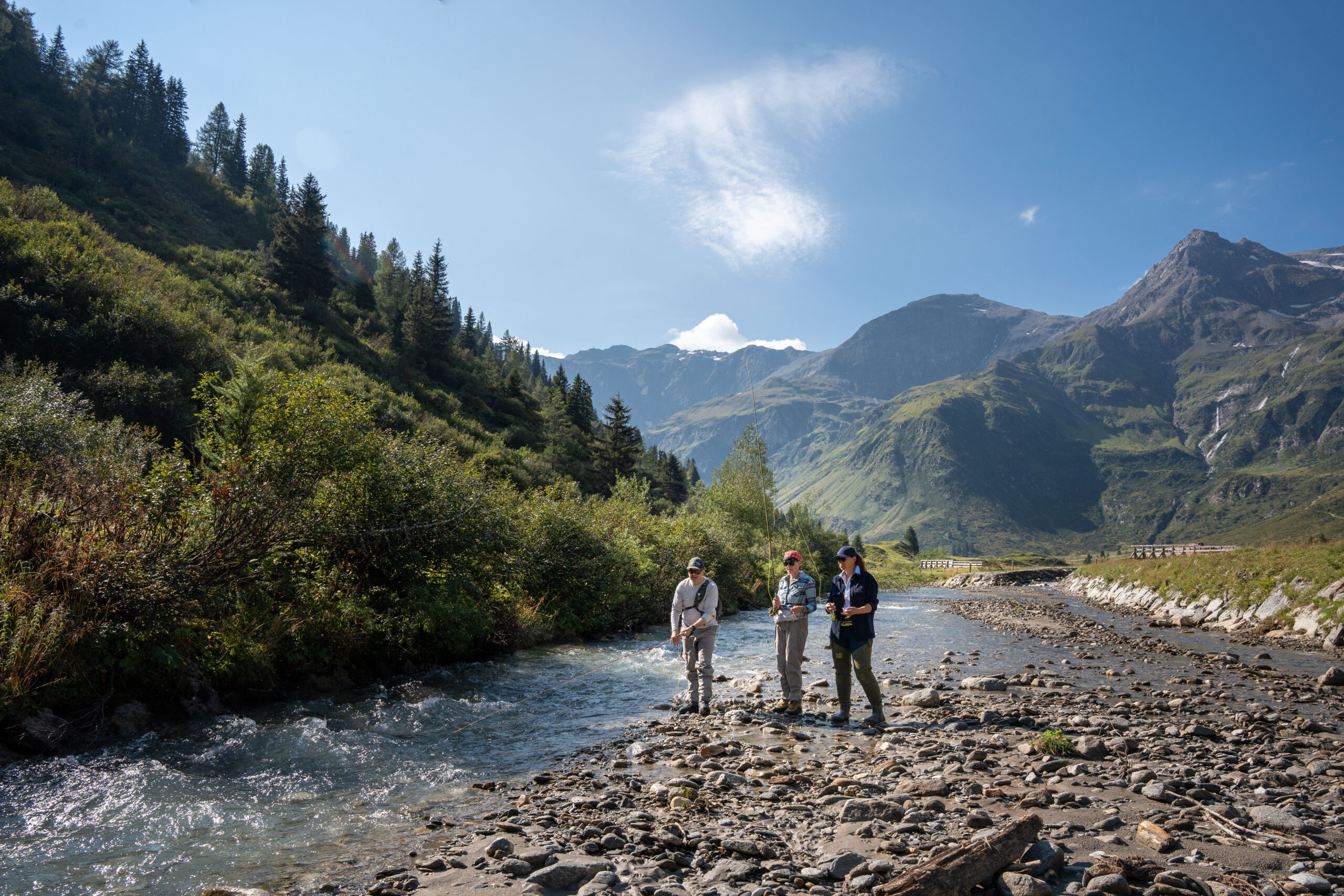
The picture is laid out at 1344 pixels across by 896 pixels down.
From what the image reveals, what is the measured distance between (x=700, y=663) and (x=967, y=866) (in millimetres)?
8402

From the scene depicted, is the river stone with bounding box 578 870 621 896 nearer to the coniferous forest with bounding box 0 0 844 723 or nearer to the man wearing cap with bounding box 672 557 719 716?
the man wearing cap with bounding box 672 557 719 716

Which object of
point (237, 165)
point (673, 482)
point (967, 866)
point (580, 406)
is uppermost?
point (237, 165)

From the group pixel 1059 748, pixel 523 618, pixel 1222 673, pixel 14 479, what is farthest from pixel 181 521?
pixel 1222 673

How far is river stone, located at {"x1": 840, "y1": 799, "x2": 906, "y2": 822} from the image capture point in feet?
21.8

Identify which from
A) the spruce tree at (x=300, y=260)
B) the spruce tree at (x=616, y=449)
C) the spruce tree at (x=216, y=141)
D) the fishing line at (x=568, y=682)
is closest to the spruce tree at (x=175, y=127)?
the spruce tree at (x=216, y=141)

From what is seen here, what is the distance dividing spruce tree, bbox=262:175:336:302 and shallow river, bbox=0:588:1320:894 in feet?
248

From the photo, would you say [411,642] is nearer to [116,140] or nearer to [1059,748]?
[1059,748]

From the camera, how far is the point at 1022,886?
4.71 m

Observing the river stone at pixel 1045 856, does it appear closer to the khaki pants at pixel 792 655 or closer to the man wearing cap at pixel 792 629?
the man wearing cap at pixel 792 629

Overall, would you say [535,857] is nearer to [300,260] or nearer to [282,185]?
[300,260]

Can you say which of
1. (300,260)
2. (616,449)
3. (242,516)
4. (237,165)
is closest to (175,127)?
(237,165)

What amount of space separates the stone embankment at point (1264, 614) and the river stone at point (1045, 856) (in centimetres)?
2203

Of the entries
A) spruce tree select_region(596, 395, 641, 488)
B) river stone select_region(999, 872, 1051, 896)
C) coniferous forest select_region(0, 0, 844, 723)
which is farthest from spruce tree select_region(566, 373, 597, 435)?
river stone select_region(999, 872, 1051, 896)

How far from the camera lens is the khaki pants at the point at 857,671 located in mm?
11070
